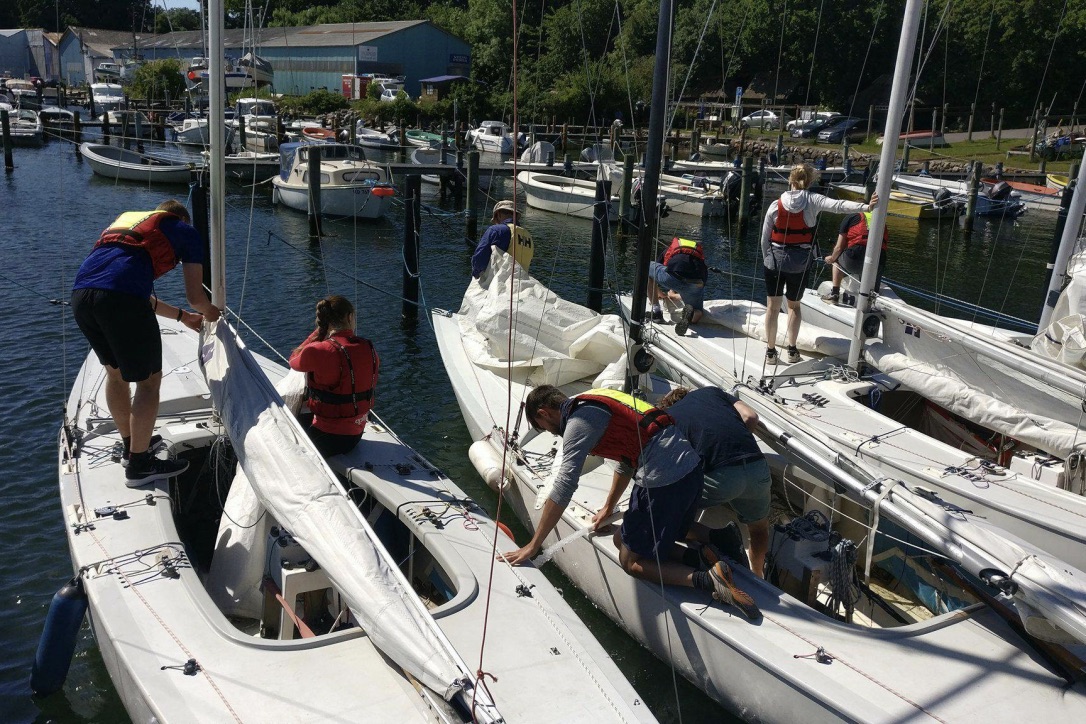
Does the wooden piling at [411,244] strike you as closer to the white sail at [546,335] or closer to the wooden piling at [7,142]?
the white sail at [546,335]

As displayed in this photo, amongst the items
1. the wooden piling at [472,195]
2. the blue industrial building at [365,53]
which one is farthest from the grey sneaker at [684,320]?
the blue industrial building at [365,53]

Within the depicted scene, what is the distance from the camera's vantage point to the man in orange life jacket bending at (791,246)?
7.48 metres

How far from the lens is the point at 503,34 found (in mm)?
27891

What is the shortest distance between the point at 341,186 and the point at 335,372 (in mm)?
16931

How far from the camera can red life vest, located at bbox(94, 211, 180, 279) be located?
514 centimetres

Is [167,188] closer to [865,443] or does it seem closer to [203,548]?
[203,548]

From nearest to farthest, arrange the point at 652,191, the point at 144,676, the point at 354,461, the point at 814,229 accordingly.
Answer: the point at 144,676 → the point at 354,461 → the point at 652,191 → the point at 814,229

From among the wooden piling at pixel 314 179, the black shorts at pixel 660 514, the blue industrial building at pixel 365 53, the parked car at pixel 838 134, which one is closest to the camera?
the black shorts at pixel 660 514

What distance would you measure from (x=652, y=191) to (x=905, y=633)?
383 cm

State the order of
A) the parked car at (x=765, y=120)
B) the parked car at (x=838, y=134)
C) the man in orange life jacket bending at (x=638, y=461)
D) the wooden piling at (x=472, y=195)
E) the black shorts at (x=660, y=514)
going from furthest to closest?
the parked car at (x=765, y=120) → the parked car at (x=838, y=134) → the wooden piling at (x=472, y=195) → the black shorts at (x=660, y=514) → the man in orange life jacket bending at (x=638, y=461)

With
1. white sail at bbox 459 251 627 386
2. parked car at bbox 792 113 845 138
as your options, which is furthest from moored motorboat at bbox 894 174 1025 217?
white sail at bbox 459 251 627 386

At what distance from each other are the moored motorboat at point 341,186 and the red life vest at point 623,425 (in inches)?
690

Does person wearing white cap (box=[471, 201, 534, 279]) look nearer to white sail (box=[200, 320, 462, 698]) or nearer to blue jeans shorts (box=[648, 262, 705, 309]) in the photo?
blue jeans shorts (box=[648, 262, 705, 309])

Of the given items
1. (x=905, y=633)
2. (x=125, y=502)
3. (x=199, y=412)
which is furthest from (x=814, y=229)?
(x=125, y=502)
